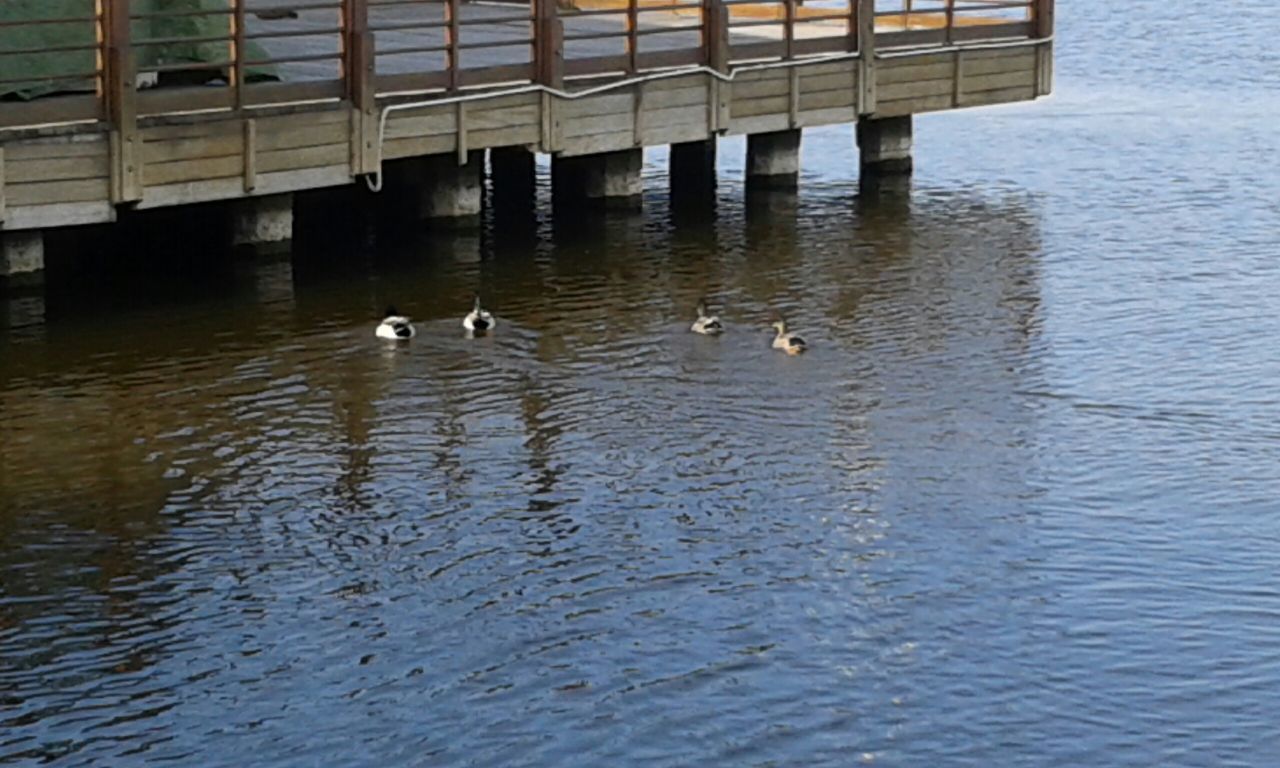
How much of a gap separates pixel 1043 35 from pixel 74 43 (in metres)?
14.1

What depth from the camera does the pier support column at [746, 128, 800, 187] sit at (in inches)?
1283

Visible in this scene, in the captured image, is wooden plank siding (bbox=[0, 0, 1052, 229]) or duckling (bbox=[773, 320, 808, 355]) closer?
duckling (bbox=[773, 320, 808, 355])

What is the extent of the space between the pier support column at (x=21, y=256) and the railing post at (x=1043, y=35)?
14.5 m

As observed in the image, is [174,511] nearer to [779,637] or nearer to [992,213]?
[779,637]

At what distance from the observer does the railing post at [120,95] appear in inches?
918

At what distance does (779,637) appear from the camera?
1565cm

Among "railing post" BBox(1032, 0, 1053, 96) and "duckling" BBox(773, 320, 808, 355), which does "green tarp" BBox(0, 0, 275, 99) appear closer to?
"duckling" BBox(773, 320, 808, 355)

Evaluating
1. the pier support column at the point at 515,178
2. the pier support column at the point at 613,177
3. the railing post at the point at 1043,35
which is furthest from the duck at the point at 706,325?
the railing post at the point at 1043,35

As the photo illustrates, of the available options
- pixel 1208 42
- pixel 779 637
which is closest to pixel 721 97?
pixel 779 637

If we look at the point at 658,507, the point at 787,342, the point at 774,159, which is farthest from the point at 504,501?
the point at 774,159

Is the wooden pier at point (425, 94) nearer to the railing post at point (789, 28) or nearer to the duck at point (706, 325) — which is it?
the railing post at point (789, 28)

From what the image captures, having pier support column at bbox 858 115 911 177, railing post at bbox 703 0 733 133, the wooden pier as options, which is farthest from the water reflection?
pier support column at bbox 858 115 911 177

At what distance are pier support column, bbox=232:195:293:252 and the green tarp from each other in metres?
1.42

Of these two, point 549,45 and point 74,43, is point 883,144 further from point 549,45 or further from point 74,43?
point 74,43
